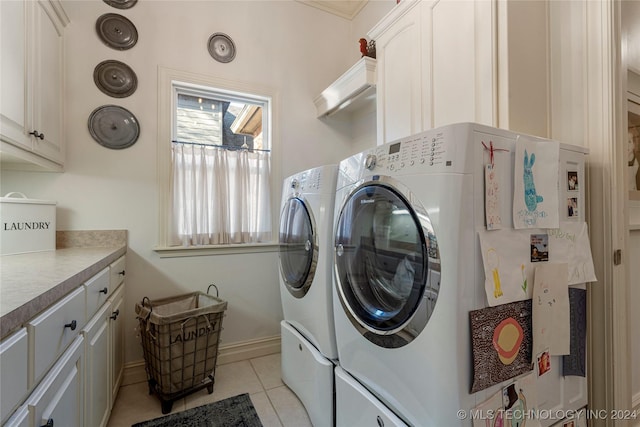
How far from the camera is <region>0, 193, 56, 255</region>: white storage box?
1413mm

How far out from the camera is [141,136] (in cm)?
203

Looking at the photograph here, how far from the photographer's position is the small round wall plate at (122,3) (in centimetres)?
196

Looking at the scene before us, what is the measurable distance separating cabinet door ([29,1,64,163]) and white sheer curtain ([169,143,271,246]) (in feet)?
2.11

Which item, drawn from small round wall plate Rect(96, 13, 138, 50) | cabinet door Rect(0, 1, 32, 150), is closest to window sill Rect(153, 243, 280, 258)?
cabinet door Rect(0, 1, 32, 150)

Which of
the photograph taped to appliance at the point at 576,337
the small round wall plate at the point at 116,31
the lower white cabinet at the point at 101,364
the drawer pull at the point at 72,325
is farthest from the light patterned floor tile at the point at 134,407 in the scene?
the small round wall plate at the point at 116,31

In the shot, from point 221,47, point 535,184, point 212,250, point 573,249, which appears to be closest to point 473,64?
point 535,184

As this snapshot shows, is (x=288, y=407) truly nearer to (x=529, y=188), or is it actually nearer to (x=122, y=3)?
(x=529, y=188)

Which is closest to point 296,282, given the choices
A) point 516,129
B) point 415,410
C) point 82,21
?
point 415,410

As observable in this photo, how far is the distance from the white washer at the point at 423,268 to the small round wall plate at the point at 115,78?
1.84m

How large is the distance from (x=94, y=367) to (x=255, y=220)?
1.37 metres

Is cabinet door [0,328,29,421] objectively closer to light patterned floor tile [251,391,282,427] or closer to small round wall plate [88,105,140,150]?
light patterned floor tile [251,391,282,427]

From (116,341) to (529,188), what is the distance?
2.15 meters

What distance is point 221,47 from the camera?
7.43ft

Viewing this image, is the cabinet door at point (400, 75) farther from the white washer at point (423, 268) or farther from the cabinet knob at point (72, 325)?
the cabinet knob at point (72, 325)
